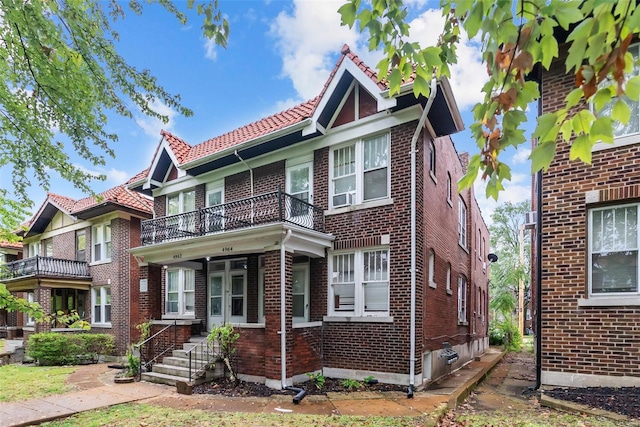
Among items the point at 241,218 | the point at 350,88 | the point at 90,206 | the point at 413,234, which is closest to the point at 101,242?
the point at 90,206

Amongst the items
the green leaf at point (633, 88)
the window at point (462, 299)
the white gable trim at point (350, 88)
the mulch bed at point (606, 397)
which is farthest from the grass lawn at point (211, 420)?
the window at point (462, 299)

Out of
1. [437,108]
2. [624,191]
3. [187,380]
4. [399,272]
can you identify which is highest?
[437,108]

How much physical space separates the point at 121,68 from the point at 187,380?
7.68m

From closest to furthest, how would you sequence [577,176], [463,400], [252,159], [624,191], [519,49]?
[519,49] < [624,191] < [577,176] < [463,400] < [252,159]

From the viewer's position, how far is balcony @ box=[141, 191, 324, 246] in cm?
1076

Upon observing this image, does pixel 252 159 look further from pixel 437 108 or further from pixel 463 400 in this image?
pixel 463 400

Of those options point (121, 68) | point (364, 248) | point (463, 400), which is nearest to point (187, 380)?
point (364, 248)

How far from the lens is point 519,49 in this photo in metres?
2.12

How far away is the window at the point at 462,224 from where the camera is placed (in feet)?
53.3

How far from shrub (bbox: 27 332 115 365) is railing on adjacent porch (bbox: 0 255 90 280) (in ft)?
10.9

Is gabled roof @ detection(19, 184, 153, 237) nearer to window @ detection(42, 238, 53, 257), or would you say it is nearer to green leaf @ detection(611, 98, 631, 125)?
window @ detection(42, 238, 53, 257)

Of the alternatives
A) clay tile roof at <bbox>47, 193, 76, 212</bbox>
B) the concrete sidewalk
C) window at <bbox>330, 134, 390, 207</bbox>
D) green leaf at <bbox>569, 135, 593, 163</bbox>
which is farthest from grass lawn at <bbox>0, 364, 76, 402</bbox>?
green leaf at <bbox>569, 135, 593, 163</bbox>

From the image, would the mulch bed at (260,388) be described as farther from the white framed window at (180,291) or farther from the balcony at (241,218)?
the white framed window at (180,291)

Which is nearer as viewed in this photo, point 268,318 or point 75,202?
point 268,318
